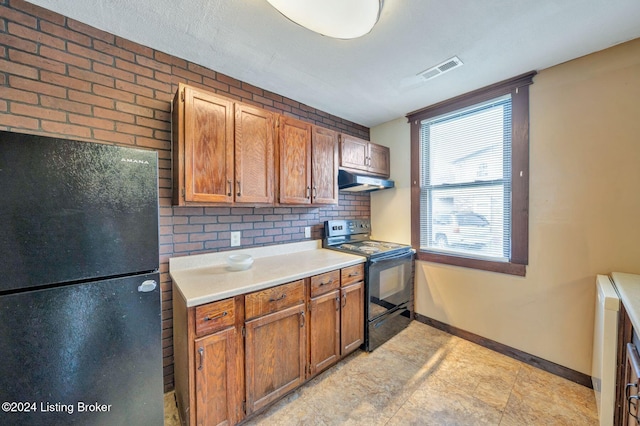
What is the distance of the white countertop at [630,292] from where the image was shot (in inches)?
41.1

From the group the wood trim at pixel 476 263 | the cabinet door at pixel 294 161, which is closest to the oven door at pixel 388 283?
the wood trim at pixel 476 263

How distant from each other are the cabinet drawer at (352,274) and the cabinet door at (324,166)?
2.31 ft

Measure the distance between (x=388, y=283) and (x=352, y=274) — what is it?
1.90ft

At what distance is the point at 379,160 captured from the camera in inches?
119

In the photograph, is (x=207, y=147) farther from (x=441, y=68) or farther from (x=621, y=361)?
(x=621, y=361)

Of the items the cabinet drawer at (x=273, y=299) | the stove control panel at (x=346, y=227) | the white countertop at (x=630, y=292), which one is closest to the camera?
the white countertop at (x=630, y=292)

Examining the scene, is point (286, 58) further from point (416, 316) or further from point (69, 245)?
point (416, 316)

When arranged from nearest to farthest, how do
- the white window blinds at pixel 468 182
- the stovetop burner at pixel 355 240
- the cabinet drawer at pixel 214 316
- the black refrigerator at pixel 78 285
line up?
the black refrigerator at pixel 78 285, the cabinet drawer at pixel 214 316, the white window blinds at pixel 468 182, the stovetop burner at pixel 355 240

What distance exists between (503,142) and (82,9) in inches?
130

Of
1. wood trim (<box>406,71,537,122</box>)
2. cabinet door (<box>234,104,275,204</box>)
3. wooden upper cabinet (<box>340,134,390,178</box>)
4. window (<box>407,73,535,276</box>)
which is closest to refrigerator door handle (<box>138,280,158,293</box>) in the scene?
cabinet door (<box>234,104,275,204</box>)

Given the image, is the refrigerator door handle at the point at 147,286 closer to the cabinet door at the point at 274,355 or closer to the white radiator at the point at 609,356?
the cabinet door at the point at 274,355

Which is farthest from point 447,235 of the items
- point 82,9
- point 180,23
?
point 82,9

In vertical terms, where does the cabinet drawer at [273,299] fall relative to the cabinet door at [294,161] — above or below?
below

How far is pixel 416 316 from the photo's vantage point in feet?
9.55
